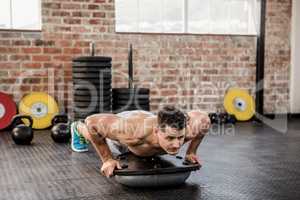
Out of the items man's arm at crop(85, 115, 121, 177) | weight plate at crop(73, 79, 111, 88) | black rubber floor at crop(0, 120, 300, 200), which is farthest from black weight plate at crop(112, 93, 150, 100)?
man's arm at crop(85, 115, 121, 177)

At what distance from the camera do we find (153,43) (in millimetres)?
5676

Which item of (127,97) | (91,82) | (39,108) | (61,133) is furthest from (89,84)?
(39,108)

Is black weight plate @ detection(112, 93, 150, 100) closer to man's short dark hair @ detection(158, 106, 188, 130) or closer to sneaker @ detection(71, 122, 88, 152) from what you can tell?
sneaker @ detection(71, 122, 88, 152)

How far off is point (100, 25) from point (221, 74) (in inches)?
70.4

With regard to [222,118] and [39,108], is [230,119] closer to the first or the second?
[222,118]

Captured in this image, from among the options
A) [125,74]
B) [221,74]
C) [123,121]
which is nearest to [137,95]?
[125,74]

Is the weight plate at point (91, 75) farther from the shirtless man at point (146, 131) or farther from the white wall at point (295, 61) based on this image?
the white wall at point (295, 61)

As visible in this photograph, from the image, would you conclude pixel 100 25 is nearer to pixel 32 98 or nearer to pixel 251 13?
pixel 32 98

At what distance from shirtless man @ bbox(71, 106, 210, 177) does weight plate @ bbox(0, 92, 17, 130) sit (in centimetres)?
246

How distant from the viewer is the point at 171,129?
8.13ft

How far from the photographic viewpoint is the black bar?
6090 millimetres

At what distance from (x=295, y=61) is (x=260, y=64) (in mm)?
584

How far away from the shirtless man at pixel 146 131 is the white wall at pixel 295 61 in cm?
390

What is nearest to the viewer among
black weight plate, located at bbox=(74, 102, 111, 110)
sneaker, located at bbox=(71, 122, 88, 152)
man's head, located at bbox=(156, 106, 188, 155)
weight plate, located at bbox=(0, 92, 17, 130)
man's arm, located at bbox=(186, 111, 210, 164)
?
man's head, located at bbox=(156, 106, 188, 155)
